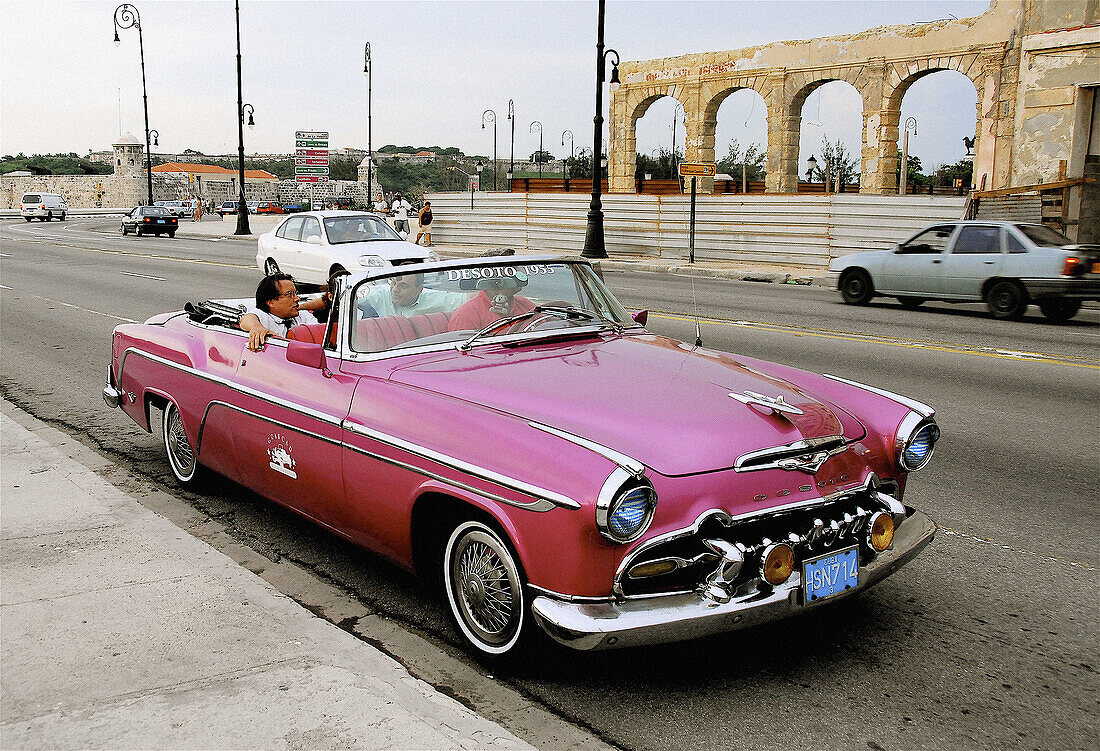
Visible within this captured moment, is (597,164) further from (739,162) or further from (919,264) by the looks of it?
(739,162)

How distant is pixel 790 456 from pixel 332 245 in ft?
45.8

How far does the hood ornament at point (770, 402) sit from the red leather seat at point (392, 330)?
149 cm

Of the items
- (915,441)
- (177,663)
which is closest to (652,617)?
(915,441)

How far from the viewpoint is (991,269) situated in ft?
48.0

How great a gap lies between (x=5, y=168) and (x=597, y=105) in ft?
600

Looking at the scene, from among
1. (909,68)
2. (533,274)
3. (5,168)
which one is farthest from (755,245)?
(5,168)

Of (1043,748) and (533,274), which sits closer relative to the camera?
(1043,748)

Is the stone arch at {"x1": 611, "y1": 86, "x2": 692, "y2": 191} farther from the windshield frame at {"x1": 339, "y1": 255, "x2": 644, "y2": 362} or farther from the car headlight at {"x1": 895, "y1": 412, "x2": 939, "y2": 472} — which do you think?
the car headlight at {"x1": 895, "y1": 412, "x2": 939, "y2": 472}

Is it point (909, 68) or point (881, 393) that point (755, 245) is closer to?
point (909, 68)

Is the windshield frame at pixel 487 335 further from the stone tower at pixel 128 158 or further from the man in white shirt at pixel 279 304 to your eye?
the stone tower at pixel 128 158

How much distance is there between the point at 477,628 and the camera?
3.65 metres

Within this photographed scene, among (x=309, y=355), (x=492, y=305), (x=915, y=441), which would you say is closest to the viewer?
(x=915, y=441)

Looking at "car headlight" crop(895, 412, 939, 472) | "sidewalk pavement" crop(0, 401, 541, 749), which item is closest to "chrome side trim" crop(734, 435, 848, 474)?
"car headlight" crop(895, 412, 939, 472)

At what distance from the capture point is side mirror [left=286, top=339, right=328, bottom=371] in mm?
4446
